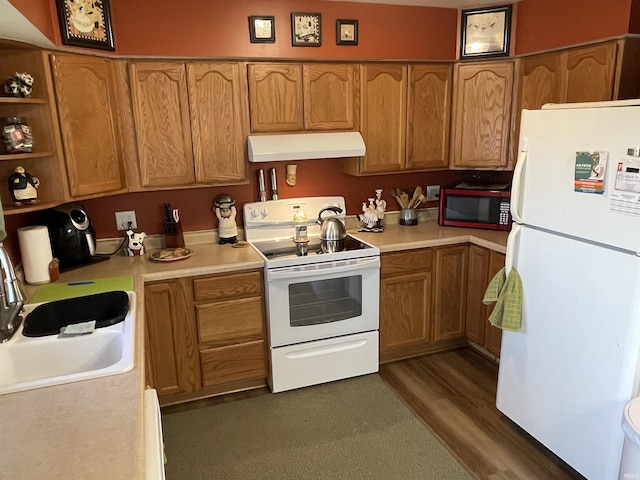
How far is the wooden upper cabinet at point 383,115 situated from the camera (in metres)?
3.10

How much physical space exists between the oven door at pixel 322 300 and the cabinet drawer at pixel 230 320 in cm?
9

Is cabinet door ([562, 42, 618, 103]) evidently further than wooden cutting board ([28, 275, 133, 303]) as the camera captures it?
Yes

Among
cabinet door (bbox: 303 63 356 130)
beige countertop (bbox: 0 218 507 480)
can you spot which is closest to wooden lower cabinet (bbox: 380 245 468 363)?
cabinet door (bbox: 303 63 356 130)

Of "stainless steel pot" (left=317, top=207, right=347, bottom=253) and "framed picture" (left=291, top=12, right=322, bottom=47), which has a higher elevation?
"framed picture" (left=291, top=12, right=322, bottom=47)

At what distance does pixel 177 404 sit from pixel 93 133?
1.62 m

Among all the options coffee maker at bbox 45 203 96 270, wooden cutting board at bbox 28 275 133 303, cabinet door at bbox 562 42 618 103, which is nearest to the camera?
wooden cutting board at bbox 28 275 133 303

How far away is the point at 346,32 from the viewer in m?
3.10

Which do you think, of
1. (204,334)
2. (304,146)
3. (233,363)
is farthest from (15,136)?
(233,363)

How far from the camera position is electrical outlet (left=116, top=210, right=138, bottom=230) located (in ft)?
9.85

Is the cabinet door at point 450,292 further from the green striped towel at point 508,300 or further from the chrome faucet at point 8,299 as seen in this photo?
the chrome faucet at point 8,299

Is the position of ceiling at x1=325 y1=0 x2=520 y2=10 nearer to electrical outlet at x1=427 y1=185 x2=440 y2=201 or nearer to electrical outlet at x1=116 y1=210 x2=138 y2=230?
electrical outlet at x1=427 y1=185 x2=440 y2=201

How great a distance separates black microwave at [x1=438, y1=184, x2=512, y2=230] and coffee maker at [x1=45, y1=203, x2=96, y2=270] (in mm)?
2342

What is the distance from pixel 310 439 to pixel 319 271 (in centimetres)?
92

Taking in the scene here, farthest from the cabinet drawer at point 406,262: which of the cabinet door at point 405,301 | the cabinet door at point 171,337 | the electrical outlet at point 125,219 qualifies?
the electrical outlet at point 125,219
